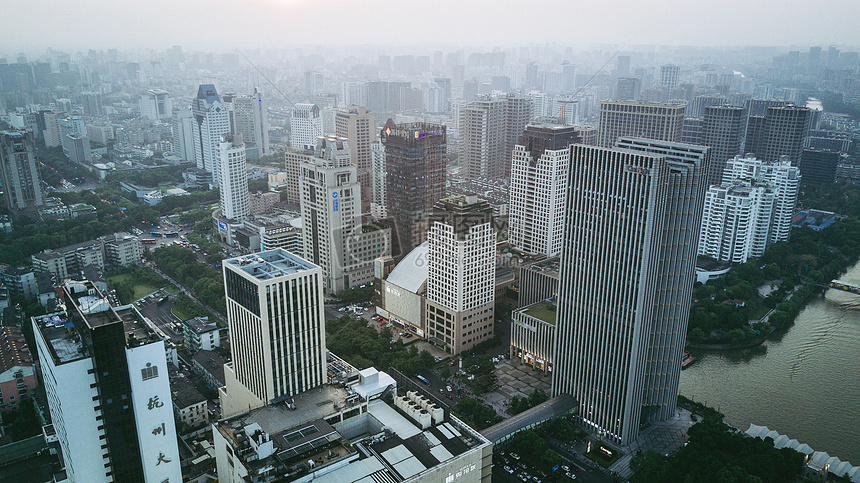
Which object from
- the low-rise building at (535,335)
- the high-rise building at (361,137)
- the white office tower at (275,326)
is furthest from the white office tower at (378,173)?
the white office tower at (275,326)

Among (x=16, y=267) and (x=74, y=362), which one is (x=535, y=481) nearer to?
(x=74, y=362)

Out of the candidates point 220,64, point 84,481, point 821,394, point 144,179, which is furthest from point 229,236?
point 220,64

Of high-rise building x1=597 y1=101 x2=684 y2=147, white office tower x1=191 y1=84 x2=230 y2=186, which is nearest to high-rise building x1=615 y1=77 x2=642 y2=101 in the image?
high-rise building x1=597 y1=101 x2=684 y2=147

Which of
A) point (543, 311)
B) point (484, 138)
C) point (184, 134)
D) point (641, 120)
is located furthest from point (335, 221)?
point (184, 134)

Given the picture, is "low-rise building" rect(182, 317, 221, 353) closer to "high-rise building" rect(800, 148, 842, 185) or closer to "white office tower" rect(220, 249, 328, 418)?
"white office tower" rect(220, 249, 328, 418)

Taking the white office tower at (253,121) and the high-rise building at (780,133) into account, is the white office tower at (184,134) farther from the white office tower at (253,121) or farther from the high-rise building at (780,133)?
the high-rise building at (780,133)

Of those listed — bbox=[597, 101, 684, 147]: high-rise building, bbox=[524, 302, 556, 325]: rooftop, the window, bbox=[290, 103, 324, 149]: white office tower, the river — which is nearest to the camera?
the window

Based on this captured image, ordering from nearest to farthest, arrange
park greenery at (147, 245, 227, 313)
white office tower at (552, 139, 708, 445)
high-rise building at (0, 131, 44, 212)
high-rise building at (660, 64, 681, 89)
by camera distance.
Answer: white office tower at (552, 139, 708, 445) → park greenery at (147, 245, 227, 313) → high-rise building at (0, 131, 44, 212) → high-rise building at (660, 64, 681, 89)
